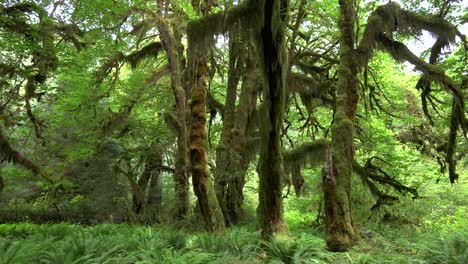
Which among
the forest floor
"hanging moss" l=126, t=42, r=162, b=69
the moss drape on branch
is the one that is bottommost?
the forest floor

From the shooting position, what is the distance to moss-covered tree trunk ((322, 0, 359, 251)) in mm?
8016

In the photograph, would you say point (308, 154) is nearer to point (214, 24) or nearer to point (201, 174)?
point (201, 174)

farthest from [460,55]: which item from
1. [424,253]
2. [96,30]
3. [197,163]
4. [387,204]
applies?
[96,30]

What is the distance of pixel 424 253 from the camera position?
6.39m

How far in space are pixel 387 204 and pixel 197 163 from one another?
5.77m

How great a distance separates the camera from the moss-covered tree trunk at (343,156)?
802 cm

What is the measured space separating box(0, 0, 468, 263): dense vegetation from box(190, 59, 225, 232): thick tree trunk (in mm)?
36

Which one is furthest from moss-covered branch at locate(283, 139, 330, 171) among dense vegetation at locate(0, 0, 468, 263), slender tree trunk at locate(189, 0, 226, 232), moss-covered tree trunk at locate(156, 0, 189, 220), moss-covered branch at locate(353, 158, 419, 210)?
moss-covered tree trunk at locate(156, 0, 189, 220)

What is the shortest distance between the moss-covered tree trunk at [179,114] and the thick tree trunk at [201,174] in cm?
101

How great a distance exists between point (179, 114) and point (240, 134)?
7.70 ft

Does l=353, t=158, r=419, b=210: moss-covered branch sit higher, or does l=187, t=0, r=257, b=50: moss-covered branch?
l=187, t=0, r=257, b=50: moss-covered branch

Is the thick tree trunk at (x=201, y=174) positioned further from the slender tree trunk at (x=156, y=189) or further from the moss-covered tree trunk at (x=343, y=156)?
the slender tree trunk at (x=156, y=189)

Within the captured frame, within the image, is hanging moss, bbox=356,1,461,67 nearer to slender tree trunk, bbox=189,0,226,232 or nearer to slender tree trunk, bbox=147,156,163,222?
slender tree trunk, bbox=189,0,226,232

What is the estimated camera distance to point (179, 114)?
10984mm
